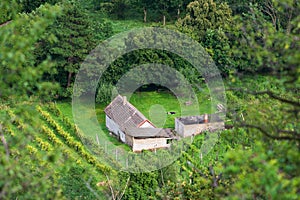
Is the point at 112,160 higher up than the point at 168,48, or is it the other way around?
the point at 168,48

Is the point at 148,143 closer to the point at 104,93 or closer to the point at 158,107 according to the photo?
the point at 158,107

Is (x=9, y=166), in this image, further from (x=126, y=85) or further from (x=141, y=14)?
(x=141, y=14)

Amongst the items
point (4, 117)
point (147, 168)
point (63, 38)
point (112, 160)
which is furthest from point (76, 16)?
point (4, 117)

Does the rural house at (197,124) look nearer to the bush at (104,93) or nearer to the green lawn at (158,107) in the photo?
the green lawn at (158,107)

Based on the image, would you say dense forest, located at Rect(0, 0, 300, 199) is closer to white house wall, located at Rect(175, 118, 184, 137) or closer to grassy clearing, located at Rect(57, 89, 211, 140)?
grassy clearing, located at Rect(57, 89, 211, 140)

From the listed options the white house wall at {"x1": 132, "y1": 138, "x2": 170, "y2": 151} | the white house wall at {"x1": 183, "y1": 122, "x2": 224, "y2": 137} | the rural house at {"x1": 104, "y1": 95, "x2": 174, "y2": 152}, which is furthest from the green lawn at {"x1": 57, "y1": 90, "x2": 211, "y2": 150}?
the white house wall at {"x1": 132, "y1": 138, "x2": 170, "y2": 151}

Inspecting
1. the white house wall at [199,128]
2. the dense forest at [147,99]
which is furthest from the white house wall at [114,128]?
the white house wall at [199,128]

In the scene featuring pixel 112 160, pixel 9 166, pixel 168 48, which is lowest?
pixel 112 160
